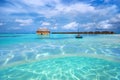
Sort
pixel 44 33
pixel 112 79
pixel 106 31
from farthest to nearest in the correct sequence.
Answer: pixel 106 31
pixel 44 33
pixel 112 79

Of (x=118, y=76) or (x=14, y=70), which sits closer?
(x=118, y=76)

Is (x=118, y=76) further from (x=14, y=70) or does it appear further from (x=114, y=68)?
(x=14, y=70)

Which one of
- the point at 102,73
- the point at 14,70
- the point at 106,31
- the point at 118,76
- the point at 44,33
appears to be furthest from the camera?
the point at 106,31

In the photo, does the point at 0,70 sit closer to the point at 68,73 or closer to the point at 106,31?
the point at 68,73

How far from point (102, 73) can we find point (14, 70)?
4838 mm

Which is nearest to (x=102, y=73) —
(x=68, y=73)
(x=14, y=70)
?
(x=68, y=73)

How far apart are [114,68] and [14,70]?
19.0 feet

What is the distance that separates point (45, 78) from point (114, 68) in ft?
13.4

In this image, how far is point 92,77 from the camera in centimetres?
509

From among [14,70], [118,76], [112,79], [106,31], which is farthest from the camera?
[106,31]

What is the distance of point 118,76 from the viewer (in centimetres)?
518

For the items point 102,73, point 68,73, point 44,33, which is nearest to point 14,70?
point 68,73

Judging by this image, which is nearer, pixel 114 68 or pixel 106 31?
pixel 114 68

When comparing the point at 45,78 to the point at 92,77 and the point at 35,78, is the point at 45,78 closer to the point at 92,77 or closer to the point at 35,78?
the point at 35,78
